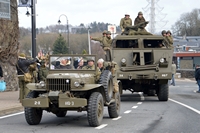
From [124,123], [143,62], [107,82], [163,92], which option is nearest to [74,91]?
[107,82]

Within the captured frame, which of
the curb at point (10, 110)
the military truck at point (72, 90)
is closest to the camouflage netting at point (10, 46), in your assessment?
the curb at point (10, 110)

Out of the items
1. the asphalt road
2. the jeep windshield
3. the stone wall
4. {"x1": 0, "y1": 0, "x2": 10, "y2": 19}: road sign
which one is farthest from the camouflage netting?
the stone wall

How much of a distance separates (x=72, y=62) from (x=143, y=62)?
8504 mm

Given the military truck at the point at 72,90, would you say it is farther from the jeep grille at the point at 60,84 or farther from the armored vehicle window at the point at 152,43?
the armored vehicle window at the point at 152,43

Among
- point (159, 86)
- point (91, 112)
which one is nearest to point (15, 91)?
point (159, 86)

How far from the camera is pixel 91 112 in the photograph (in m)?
11.7

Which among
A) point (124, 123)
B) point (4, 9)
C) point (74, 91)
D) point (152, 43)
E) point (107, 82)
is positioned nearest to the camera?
point (74, 91)

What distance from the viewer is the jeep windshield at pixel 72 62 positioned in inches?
515

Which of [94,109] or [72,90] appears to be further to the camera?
[72,90]

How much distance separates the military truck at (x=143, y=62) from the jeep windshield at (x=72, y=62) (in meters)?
7.56

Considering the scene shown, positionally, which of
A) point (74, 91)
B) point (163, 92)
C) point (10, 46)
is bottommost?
point (163, 92)

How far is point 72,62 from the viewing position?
518 inches

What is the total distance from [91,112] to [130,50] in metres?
10.4

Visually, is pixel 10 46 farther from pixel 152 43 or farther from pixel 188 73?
pixel 188 73
